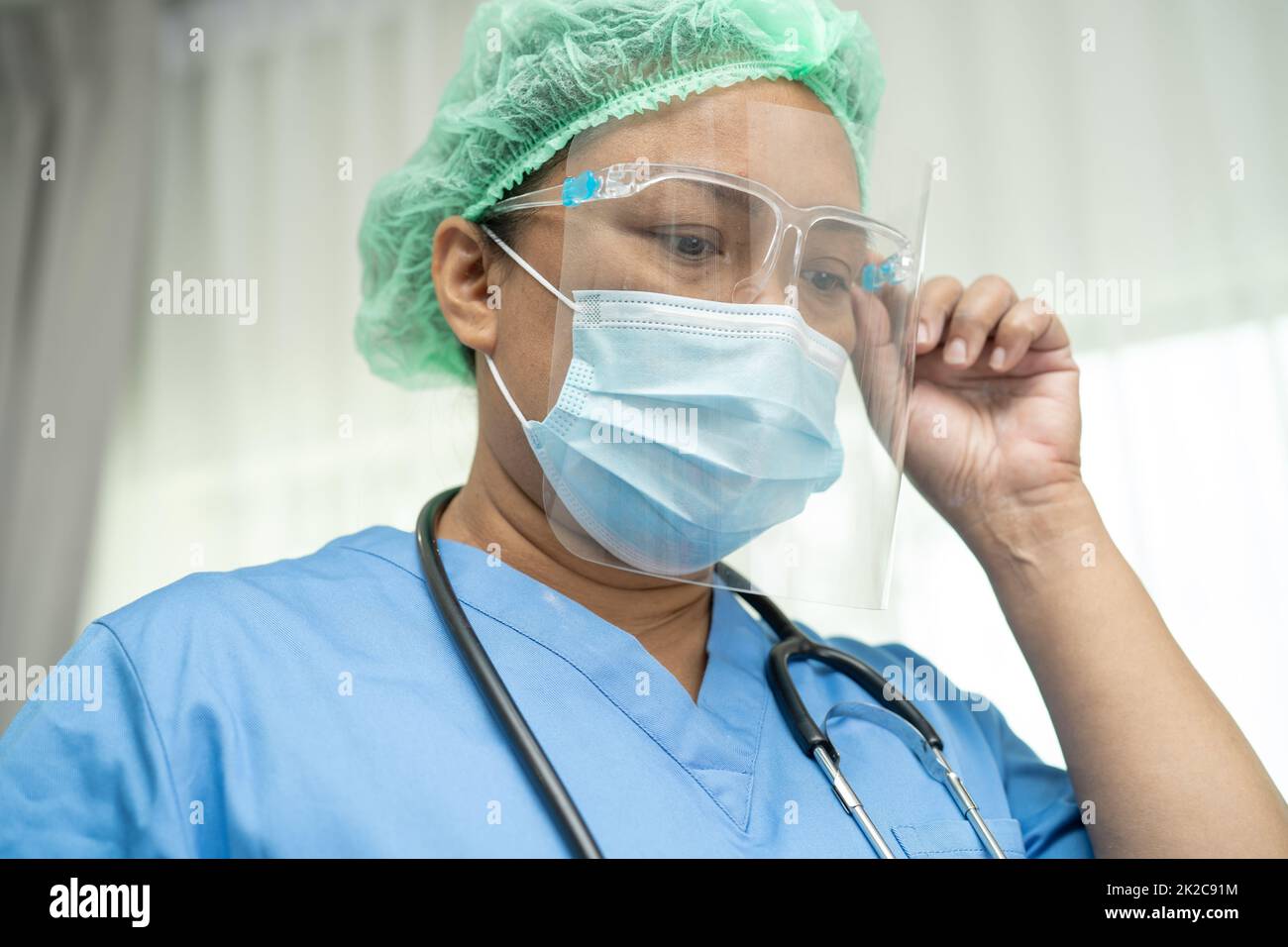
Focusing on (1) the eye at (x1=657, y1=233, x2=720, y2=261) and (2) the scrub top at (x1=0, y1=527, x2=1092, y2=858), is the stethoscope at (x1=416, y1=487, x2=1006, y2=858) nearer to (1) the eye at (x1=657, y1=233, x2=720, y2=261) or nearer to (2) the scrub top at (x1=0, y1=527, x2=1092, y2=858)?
(2) the scrub top at (x1=0, y1=527, x2=1092, y2=858)

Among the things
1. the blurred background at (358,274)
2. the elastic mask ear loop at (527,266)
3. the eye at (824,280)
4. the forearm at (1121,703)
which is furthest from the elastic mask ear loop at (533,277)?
the forearm at (1121,703)

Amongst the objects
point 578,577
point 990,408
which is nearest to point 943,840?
point 578,577

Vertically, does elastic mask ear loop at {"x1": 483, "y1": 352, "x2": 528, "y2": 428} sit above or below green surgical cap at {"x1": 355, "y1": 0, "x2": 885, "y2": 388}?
below

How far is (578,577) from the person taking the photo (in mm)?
1095

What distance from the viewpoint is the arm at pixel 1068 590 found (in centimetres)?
102

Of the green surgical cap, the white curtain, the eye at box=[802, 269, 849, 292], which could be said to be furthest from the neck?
the white curtain

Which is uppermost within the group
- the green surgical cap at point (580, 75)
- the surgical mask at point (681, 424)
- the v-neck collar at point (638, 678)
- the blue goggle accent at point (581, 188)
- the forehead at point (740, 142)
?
the green surgical cap at point (580, 75)

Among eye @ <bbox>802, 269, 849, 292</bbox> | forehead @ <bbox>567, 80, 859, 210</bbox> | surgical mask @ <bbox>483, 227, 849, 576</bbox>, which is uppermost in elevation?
forehead @ <bbox>567, 80, 859, 210</bbox>

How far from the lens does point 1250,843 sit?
0.99m

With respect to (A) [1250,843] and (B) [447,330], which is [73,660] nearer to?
(B) [447,330]

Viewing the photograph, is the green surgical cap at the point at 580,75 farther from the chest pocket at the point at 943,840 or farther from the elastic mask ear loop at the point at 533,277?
the chest pocket at the point at 943,840

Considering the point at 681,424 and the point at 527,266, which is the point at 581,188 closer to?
the point at 527,266

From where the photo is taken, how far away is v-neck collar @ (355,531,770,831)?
0.96 meters

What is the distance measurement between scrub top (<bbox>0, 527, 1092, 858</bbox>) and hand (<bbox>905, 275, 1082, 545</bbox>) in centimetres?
31
